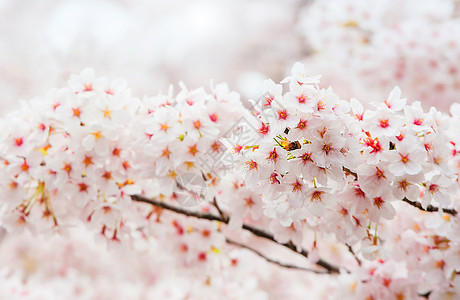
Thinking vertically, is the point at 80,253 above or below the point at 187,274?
above


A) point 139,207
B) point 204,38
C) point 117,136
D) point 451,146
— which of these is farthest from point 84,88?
point 204,38

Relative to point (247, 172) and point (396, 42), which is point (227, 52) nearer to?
point (396, 42)

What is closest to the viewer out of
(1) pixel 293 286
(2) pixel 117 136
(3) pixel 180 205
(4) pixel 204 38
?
(2) pixel 117 136

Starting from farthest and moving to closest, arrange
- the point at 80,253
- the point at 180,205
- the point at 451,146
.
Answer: the point at 80,253 < the point at 180,205 < the point at 451,146

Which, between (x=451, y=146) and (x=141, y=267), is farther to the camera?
(x=141, y=267)

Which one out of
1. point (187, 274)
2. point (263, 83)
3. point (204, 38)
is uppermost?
point (204, 38)

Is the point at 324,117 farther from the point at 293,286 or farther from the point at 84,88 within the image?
the point at 293,286

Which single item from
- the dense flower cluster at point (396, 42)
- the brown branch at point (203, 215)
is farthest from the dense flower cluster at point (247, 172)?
the dense flower cluster at point (396, 42)

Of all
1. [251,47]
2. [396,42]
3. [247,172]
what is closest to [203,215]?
[247,172]
